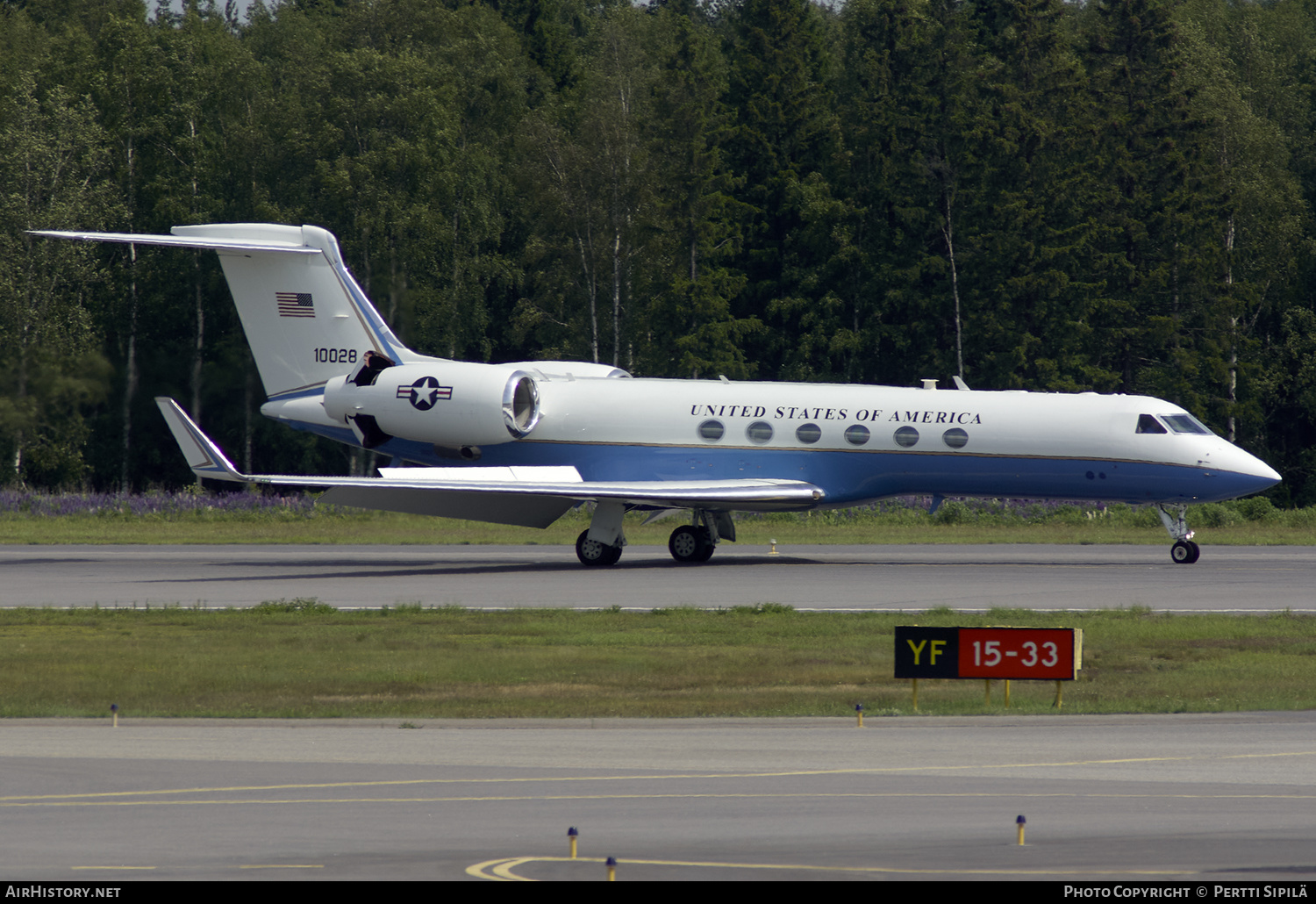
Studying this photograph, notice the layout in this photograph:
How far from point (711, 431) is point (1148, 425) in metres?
8.39

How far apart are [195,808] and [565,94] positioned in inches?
2851

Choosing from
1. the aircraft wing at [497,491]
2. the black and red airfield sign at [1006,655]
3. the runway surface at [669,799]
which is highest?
the aircraft wing at [497,491]

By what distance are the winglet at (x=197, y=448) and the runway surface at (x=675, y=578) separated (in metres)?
1.98

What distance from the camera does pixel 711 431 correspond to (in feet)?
101

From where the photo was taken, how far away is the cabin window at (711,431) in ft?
101

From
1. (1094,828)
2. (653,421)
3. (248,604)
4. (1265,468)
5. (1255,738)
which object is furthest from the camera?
(653,421)

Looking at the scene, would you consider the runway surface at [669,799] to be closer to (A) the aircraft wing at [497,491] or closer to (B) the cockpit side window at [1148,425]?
(A) the aircraft wing at [497,491]

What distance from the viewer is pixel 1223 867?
8219 millimetres

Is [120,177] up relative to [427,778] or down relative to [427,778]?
up

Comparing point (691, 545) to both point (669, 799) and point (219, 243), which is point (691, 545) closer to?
point (219, 243)

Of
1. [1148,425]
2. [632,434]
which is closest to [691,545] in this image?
[632,434]

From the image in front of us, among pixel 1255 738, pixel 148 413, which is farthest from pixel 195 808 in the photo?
pixel 148 413

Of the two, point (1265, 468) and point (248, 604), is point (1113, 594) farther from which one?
point (248, 604)

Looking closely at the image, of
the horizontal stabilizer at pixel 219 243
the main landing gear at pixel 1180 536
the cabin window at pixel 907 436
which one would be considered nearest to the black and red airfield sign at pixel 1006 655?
the cabin window at pixel 907 436
